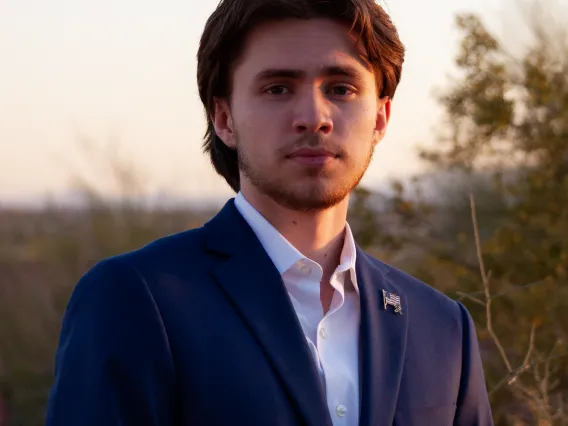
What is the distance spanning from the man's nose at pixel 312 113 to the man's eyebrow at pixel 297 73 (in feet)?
0.15

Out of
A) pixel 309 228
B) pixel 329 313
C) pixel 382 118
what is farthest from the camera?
pixel 382 118

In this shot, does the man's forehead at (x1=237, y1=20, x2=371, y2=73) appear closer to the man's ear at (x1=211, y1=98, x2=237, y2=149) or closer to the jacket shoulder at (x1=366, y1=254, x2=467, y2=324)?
the man's ear at (x1=211, y1=98, x2=237, y2=149)

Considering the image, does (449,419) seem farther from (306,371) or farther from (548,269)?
(548,269)

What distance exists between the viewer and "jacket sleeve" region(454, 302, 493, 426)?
2598 millimetres

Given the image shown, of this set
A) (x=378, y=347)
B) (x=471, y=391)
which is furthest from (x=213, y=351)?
(x=471, y=391)

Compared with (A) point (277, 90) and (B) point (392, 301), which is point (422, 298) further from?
(A) point (277, 90)

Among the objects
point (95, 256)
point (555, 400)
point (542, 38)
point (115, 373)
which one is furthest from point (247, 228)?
point (95, 256)

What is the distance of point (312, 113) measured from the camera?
241 cm

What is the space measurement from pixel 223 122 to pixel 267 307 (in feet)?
2.40

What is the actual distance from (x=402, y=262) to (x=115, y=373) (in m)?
5.90

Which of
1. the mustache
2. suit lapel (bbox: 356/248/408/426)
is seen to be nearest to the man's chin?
the mustache

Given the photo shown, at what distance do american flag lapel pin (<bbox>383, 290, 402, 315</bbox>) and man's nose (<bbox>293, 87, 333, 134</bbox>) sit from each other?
0.48 meters

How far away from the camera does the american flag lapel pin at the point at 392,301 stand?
257cm

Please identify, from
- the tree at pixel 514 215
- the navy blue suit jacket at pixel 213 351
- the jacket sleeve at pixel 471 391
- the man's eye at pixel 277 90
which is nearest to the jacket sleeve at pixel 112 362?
the navy blue suit jacket at pixel 213 351
